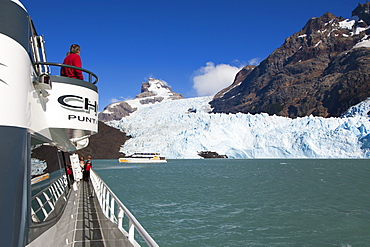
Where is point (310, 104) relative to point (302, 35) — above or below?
below

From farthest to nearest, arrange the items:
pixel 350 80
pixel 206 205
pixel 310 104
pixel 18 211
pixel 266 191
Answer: pixel 310 104, pixel 350 80, pixel 266 191, pixel 206 205, pixel 18 211

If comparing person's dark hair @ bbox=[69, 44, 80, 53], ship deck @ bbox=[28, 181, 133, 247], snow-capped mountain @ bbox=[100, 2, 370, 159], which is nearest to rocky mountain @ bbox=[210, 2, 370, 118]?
snow-capped mountain @ bbox=[100, 2, 370, 159]

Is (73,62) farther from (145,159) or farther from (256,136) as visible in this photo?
(145,159)

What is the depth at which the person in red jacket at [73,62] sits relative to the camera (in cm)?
332

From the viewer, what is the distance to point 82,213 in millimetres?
6797

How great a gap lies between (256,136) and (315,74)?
2945 inches

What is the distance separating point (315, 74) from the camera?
11594cm

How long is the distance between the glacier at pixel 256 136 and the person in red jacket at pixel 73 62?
1999 inches

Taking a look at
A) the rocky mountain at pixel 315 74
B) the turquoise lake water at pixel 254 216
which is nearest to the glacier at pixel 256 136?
the rocky mountain at pixel 315 74

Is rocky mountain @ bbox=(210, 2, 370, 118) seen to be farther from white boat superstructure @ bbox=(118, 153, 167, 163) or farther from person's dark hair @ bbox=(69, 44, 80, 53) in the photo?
person's dark hair @ bbox=(69, 44, 80, 53)

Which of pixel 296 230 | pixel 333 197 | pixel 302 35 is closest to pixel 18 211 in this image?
pixel 296 230

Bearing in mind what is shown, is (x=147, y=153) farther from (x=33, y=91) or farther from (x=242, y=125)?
(x=33, y=91)

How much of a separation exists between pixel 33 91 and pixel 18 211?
92 cm

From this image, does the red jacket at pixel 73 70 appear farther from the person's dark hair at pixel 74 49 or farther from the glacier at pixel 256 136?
the glacier at pixel 256 136
